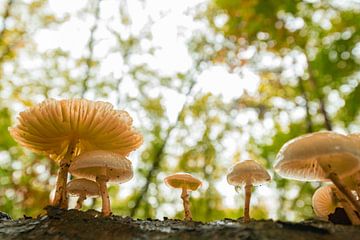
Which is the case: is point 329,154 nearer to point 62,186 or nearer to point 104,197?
point 104,197

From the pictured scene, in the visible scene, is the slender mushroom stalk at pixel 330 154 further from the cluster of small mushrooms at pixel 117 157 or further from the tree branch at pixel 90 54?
the tree branch at pixel 90 54

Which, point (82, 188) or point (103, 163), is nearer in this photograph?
point (103, 163)

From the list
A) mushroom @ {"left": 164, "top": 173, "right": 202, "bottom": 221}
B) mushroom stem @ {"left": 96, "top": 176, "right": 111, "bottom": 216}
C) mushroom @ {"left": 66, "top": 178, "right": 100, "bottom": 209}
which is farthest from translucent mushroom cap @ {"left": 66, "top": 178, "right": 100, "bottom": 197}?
mushroom @ {"left": 164, "top": 173, "right": 202, "bottom": 221}

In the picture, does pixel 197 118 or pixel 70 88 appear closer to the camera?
pixel 70 88

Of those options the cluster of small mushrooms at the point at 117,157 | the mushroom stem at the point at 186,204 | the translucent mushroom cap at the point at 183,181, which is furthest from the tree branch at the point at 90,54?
the mushroom stem at the point at 186,204

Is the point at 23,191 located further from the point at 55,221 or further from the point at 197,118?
the point at 55,221

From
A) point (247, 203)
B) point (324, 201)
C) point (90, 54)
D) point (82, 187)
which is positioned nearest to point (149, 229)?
point (247, 203)

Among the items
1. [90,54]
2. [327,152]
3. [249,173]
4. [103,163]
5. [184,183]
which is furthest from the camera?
[90,54]

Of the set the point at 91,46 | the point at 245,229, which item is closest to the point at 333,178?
the point at 245,229
